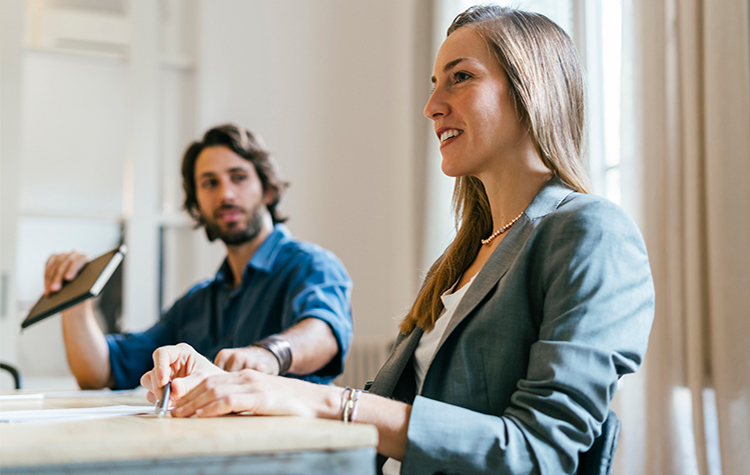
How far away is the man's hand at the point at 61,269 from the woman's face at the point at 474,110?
1.05m

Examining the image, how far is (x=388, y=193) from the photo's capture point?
3.53m

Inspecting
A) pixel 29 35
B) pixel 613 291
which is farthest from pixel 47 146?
pixel 613 291

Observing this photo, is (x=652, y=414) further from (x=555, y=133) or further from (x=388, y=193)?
(x=388, y=193)

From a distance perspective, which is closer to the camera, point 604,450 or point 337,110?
point 604,450

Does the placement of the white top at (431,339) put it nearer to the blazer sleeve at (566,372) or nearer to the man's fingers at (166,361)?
the blazer sleeve at (566,372)

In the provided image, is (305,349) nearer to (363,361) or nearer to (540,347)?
(540,347)

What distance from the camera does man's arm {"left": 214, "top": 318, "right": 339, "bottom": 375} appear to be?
4.53 ft

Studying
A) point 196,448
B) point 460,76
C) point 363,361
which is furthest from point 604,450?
point 363,361

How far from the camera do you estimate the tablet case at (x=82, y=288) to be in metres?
1.46

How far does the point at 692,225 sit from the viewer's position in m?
Result: 1.66

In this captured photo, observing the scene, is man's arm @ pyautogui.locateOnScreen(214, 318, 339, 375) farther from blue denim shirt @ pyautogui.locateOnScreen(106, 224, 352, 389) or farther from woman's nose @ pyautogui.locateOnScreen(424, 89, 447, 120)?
woman's nose @ pyautogui.locateOnScreen(424, 89, 447, 120)

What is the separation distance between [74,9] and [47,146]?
0.68 m

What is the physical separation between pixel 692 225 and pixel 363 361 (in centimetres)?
200

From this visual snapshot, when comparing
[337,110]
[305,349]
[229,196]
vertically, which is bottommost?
[305,349]
